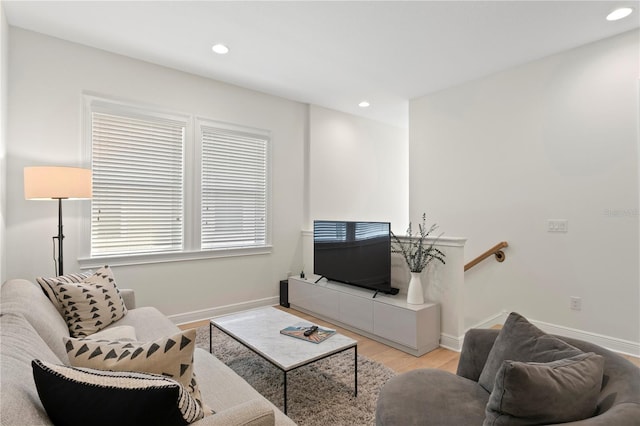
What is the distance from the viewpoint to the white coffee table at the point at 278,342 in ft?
6.47

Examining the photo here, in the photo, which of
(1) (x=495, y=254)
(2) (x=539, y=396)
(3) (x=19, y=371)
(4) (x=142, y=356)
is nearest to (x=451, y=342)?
(1) (x=495, y=254)

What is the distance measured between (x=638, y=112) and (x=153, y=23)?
4112 millimetres

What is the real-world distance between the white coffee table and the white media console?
29.6 inches

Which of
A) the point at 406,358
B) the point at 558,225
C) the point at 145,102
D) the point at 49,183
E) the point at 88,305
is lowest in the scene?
the point at 406,358

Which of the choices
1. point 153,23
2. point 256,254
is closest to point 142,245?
point 256,254

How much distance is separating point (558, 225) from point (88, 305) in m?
4.00

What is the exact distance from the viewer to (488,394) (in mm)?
1461

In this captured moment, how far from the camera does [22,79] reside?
277cm

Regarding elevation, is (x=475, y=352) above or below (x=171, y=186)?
below

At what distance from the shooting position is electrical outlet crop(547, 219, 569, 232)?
126 inches

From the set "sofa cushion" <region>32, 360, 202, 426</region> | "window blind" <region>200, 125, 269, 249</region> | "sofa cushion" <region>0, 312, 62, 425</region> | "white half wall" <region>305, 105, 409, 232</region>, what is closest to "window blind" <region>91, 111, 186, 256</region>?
"window blind" <region>200, 125, 269, 249</region>

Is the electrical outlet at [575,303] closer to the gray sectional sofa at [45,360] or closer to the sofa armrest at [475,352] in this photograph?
the sofa armrest at [475,352]

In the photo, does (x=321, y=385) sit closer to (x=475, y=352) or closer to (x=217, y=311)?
(x=475, y=352)

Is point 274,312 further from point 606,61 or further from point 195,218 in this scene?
point 606,61
